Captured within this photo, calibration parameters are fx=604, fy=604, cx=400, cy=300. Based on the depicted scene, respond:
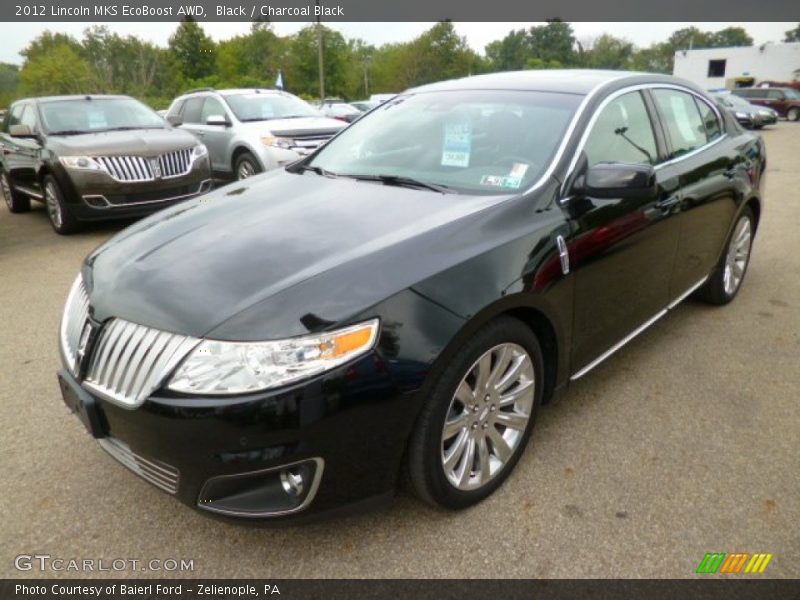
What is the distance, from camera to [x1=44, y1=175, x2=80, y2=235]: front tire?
6695 millimetres

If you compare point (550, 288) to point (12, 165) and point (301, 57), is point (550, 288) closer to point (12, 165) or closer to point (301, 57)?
point (12, 165)

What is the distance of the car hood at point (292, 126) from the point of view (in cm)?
812

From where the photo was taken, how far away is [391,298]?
6.28 ft

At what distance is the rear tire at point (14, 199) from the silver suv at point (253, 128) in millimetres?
2563

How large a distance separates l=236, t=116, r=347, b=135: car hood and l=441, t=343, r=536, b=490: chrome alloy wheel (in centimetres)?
649

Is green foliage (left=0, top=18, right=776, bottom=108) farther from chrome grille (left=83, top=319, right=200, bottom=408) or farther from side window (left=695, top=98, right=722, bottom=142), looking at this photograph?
chrome grille (left=83, top=319, right=200, bottom=408)

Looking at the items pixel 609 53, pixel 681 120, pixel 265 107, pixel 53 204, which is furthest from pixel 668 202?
pixel 609 53

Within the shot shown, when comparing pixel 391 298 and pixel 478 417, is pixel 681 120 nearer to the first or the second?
pixel 478 417

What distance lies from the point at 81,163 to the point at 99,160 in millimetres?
185

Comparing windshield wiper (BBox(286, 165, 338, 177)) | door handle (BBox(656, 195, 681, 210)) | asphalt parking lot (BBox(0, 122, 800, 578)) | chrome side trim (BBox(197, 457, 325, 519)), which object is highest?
windshield wiper (BBox(286, 165, 338, 177))

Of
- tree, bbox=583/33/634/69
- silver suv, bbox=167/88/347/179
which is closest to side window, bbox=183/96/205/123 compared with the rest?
silver suv, bbox=167/88/347/179

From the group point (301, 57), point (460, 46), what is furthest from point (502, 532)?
point (460, 46)

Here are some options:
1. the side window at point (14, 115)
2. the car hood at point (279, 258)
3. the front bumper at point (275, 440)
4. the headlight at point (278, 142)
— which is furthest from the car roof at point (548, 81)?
the side window at point (14, 115)

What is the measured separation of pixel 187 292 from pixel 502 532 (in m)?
1.41
